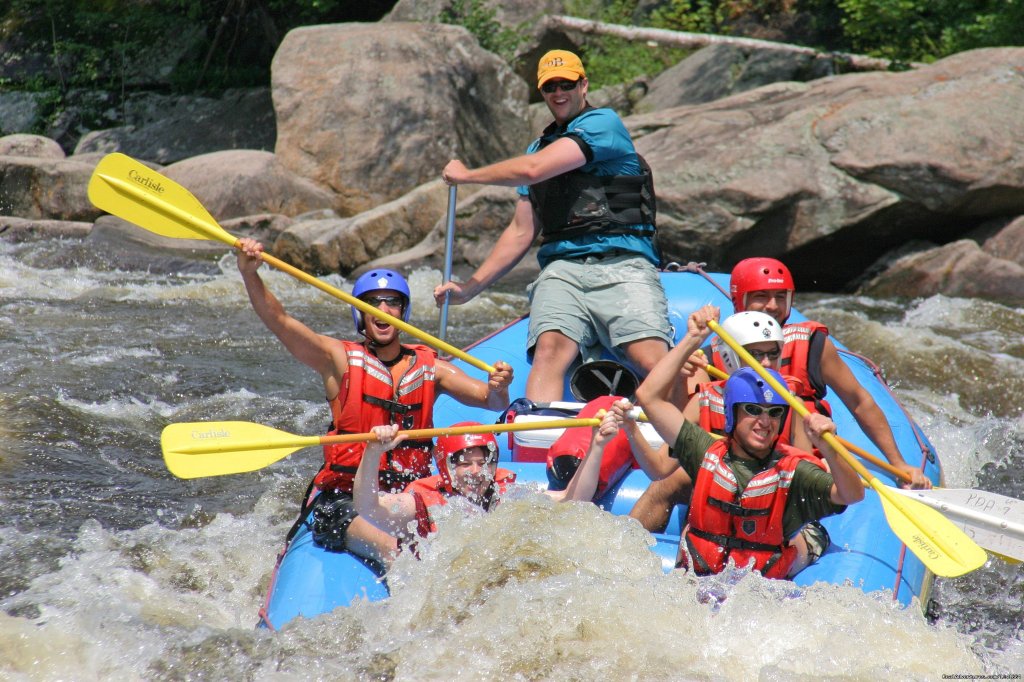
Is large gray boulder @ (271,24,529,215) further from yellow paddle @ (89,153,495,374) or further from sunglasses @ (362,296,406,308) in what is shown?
sunglasses @ (362,296,406,308)

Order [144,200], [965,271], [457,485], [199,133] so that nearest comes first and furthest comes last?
[457,485], [144,200], [965,271], [199,133]

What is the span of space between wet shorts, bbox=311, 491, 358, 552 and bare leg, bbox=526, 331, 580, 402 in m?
0.97

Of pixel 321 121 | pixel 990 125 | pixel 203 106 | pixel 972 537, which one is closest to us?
pixel 972 537

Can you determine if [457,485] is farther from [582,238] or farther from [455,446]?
[582,238]

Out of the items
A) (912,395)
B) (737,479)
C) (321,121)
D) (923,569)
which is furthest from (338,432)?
(321,121)

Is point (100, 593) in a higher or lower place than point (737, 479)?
lower

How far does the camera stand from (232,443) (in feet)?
11.5

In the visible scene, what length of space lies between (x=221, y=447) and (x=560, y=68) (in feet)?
6.66

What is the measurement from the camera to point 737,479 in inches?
130

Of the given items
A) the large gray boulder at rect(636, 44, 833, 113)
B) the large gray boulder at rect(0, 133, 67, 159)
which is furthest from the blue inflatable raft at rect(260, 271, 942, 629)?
the large gray boulder at rect(0, 133, 67, 159)

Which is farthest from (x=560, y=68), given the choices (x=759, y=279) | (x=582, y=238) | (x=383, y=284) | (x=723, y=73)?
(x=723, y=73)

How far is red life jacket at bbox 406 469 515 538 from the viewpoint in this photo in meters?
3.55

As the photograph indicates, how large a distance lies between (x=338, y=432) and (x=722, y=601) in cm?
140

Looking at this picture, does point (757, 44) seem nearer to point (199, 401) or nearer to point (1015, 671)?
point (199, 401)
